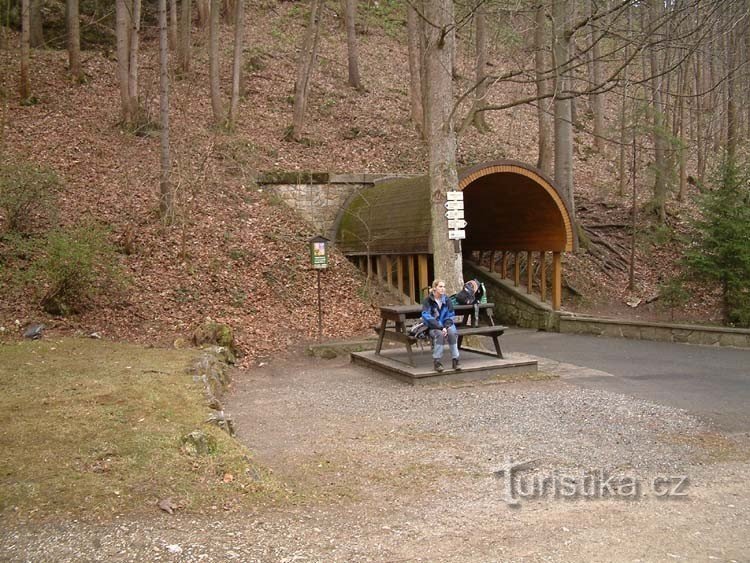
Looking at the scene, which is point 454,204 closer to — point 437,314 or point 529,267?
point 437,314

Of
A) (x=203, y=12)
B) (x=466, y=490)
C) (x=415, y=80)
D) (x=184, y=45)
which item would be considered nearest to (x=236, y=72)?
(x=184, y=45)

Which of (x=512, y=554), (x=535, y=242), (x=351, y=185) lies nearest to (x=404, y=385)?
(x=512, y=554)

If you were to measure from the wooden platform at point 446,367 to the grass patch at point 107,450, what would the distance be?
3.09m

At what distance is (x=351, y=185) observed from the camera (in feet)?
59.1

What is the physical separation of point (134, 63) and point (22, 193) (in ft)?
22.1

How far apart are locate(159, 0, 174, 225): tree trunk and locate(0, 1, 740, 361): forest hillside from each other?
39cm

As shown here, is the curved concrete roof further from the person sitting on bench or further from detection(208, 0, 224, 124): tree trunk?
detection(208, 0, 224, 124): tree trunk

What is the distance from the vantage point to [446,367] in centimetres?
944

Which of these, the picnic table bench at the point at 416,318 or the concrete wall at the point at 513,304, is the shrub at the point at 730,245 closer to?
the concrete wall at the point at 513,304

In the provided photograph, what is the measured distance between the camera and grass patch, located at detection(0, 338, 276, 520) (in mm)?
4211

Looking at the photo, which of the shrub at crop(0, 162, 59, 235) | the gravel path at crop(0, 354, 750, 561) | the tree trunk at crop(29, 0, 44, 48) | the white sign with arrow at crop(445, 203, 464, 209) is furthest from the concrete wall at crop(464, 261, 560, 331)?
the tree trunk at crop(29, 0, 44, 48)

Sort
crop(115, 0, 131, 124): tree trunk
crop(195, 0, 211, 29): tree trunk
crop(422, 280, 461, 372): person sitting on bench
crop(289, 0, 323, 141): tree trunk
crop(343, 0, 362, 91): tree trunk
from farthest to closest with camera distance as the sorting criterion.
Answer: crop(195, 0, 211, 29): tree trunk, crop(343, 0, 362, 91): tree trunk, crop(289, 0, 323, 141): tree trunk, crop(115, 0, 131, 124): tree trunk, crop(422, 280, 461, 372): person sitting on bench

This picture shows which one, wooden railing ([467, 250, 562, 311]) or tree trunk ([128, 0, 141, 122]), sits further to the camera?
tree trunk ([128, 0, 141, 122])

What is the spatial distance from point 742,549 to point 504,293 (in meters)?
13.6
